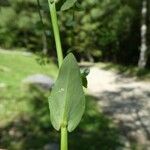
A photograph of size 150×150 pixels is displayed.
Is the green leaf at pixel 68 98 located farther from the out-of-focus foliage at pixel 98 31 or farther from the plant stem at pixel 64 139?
the out-of-focus foliage at pixel 98 31

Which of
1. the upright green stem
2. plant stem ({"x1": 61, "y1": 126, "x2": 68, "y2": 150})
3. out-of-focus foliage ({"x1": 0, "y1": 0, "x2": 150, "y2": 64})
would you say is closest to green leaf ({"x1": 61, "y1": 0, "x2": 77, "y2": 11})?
the upright green stem

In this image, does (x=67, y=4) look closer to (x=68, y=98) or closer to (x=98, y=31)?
(x=68, y=98)

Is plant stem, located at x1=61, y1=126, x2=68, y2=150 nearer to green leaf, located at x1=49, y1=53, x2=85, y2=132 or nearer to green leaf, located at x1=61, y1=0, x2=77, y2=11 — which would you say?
green leaf, located at x1=49, y1=53, x2=85, y2=132

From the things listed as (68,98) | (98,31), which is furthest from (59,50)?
(98,31)

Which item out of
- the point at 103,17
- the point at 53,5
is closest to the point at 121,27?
the point at 103,17

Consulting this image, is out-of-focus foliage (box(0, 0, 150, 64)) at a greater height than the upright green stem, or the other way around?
the upright green stem

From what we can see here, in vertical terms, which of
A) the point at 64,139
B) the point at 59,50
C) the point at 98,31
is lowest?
the point at 98,31

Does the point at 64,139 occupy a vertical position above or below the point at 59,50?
below

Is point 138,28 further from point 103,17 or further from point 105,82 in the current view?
point 105,82
